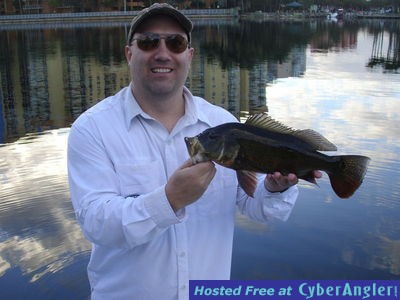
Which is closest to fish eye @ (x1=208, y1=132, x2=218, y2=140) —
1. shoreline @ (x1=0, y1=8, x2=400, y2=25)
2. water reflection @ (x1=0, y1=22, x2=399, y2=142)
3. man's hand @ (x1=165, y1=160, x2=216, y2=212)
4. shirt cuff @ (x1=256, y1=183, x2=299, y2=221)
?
man's hand @ (x1=165, y1=160, x2=216, y2=212)

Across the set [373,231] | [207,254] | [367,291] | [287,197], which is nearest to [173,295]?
[207,254]

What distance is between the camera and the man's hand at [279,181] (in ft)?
10.2

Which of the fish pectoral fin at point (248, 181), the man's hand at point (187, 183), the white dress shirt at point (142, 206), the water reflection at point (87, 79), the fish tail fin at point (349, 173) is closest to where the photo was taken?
the man's hand at point (187, 183)

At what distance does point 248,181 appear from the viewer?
3221mm

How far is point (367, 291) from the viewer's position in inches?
118

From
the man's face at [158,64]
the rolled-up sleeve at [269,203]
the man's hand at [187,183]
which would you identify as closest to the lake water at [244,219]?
the rolled-up sleeve at [269,203]

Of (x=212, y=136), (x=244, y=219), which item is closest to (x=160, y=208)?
(x=212, y=136)

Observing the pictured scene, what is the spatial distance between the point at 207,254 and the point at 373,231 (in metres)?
5.43

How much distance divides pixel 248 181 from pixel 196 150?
0.53m

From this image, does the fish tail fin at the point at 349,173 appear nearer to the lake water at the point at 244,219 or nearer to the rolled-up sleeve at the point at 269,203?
the rolled-up sleeve at the point at 269,203

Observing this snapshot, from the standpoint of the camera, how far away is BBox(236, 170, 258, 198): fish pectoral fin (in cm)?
320

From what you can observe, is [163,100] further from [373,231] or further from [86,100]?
[86,100]

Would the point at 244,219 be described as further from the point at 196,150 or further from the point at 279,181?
the point at 196,150

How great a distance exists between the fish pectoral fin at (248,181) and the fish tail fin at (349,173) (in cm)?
50
